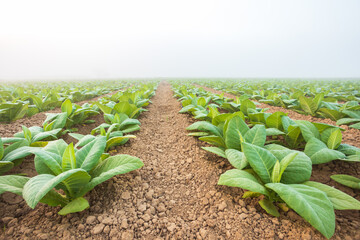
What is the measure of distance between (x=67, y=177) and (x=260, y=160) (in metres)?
1.43

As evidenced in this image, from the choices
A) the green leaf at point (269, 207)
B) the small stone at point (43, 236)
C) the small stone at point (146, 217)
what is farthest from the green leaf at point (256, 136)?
the small stone at point (43, 236)

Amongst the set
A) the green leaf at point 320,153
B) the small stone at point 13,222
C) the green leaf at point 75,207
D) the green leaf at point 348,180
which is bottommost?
the small stone at point 13,222

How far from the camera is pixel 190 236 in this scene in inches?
46.1

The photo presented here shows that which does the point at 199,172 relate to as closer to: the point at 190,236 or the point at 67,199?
the point at 190,236

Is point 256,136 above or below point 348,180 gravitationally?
above

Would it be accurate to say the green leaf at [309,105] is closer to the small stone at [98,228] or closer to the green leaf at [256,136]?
the green leaf at [256,136]

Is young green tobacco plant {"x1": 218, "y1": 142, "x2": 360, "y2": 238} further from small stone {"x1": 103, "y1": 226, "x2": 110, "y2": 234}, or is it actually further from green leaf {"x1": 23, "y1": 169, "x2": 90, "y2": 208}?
green leaf {"x1": 23, "y1": 169, "x2": 90, "y2": 208}

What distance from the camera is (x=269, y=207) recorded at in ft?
4.05

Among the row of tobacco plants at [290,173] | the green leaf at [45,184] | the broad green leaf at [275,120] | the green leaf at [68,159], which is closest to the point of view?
the green leaf at [45,184]

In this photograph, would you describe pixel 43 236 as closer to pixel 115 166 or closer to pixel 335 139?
pixel 115 166

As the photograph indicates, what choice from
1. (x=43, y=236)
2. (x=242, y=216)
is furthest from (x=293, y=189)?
(x=43, y=236)

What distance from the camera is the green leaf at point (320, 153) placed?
1.42 m

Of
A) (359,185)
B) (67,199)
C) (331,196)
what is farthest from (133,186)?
(359,185)

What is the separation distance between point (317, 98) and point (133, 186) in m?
3.98
